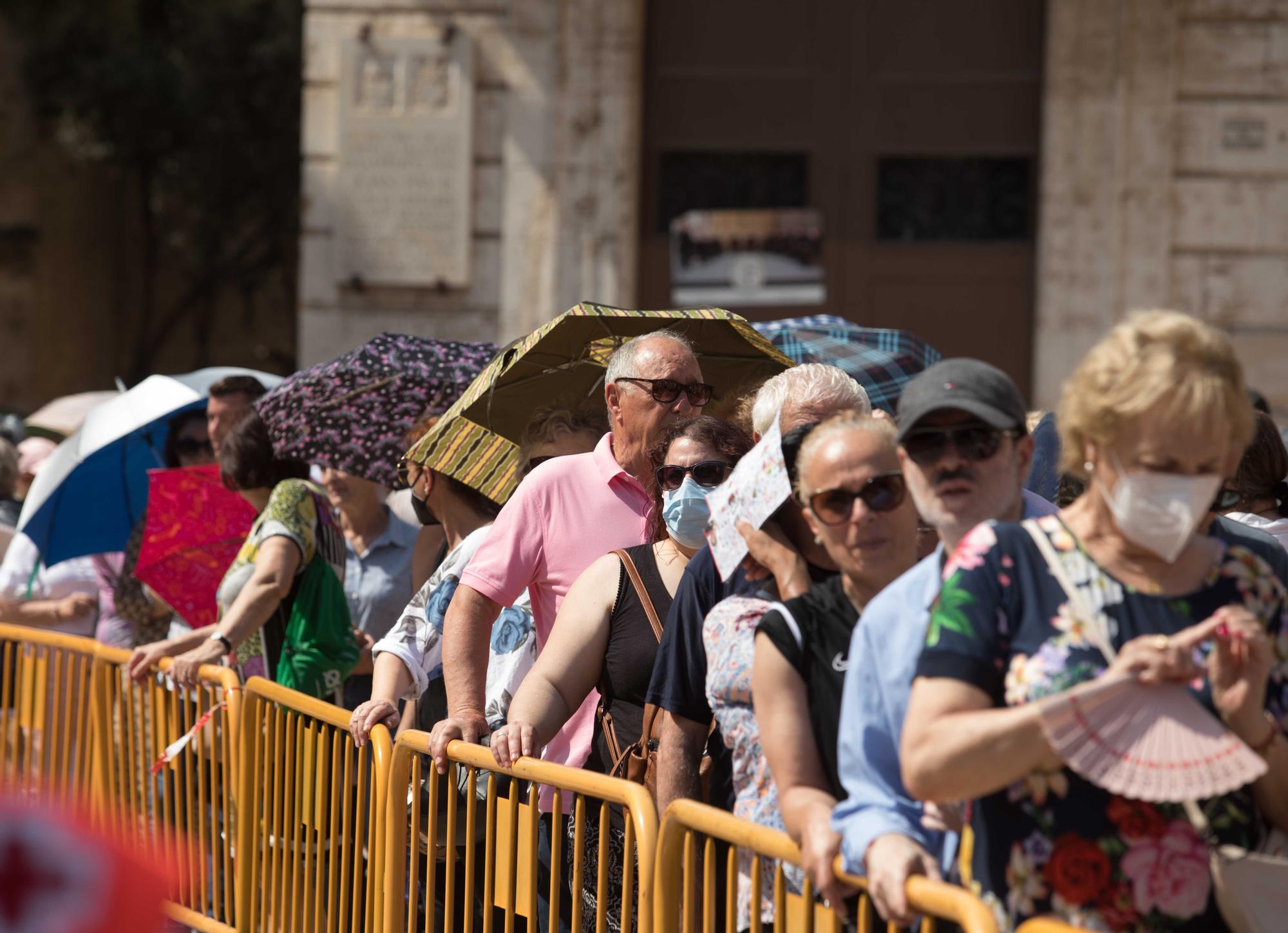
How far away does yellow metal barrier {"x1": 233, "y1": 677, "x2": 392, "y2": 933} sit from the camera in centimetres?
438

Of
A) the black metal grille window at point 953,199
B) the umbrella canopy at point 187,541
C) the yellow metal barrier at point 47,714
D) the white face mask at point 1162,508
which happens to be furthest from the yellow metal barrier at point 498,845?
the black metal grille window at point 953,199

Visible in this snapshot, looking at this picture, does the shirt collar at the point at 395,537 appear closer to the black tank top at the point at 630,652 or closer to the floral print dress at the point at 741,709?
the black tank top at the point at 630,652

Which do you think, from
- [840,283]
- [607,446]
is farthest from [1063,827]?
[840,283]

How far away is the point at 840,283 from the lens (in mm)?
10703

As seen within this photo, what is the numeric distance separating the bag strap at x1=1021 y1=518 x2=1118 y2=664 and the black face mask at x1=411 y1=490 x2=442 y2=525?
3.02m

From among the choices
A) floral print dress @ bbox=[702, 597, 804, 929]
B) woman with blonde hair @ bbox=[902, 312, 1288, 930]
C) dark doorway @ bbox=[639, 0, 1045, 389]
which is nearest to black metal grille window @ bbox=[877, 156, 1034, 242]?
dark doorway @ bbox=[639, 0, 1045, 389]

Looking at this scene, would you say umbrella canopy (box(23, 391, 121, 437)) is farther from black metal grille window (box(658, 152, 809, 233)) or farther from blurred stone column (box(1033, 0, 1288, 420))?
blurred stone column (box(1033, 0, 1288, 420))

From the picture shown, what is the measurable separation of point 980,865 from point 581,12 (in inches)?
352

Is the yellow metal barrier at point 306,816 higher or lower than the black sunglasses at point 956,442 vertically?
lower

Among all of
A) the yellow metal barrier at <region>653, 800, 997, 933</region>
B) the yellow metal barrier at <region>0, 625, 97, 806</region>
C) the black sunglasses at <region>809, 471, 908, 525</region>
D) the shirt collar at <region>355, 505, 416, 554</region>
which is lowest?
the yellow metal barrier at <region>0, 625, 97, 806</region>

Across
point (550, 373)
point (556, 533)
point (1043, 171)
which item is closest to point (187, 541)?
point (550, 373)

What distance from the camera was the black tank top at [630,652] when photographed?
12.3 feet

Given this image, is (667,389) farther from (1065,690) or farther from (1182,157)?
(1182,157)

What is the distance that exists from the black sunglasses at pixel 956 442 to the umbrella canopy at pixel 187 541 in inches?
157
